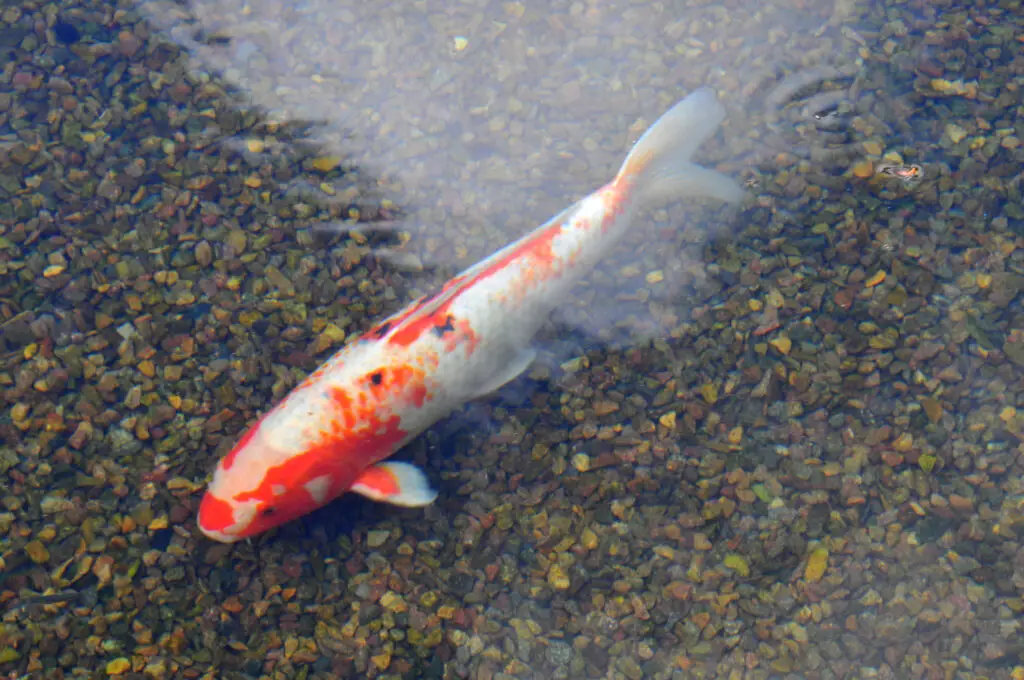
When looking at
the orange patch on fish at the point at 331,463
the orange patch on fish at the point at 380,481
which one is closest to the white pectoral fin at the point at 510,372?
the orange patch on fish at the point at 331,463

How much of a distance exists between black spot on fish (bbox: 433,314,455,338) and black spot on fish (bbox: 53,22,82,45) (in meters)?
3.03

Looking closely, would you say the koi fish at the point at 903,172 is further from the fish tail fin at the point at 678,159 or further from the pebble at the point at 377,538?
the pebble at the point at 377,538

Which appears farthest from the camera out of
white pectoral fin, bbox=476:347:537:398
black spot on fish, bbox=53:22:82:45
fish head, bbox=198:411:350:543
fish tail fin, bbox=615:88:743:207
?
black spot on fish, bbox=53:22:82:45

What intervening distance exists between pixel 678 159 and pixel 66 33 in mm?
3641

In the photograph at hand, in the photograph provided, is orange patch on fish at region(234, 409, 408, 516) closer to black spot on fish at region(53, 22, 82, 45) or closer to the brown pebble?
the brown pebble

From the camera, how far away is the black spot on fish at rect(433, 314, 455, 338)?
12.5 feet

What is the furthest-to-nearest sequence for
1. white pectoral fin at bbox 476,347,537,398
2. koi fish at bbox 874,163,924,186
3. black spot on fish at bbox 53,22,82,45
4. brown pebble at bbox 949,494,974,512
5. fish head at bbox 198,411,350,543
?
black spot on fish at bbox 53,22,82,45
koi fish at bbox 874,163,924,186
white pectoral fin at bbox 476,347,537,398
brown pebble at bbox 949,494,974,512
fish head at bbox 198,411,350,543

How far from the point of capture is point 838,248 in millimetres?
4488

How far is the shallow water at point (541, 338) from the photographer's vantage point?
11.8 feet

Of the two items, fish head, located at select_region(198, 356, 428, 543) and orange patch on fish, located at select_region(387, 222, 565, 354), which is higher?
orange patch on fish, located at select_region(387, 222, 565, 354)

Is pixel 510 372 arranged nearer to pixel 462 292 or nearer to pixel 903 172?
pixel 462 292

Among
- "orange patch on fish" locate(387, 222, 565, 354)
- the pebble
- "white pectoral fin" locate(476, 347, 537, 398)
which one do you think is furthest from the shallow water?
"orange patch on fish" locate(387, 222, 565, 354)

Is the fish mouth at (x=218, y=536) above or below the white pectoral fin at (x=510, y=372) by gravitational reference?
below

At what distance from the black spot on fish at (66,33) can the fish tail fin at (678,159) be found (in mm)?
3320
